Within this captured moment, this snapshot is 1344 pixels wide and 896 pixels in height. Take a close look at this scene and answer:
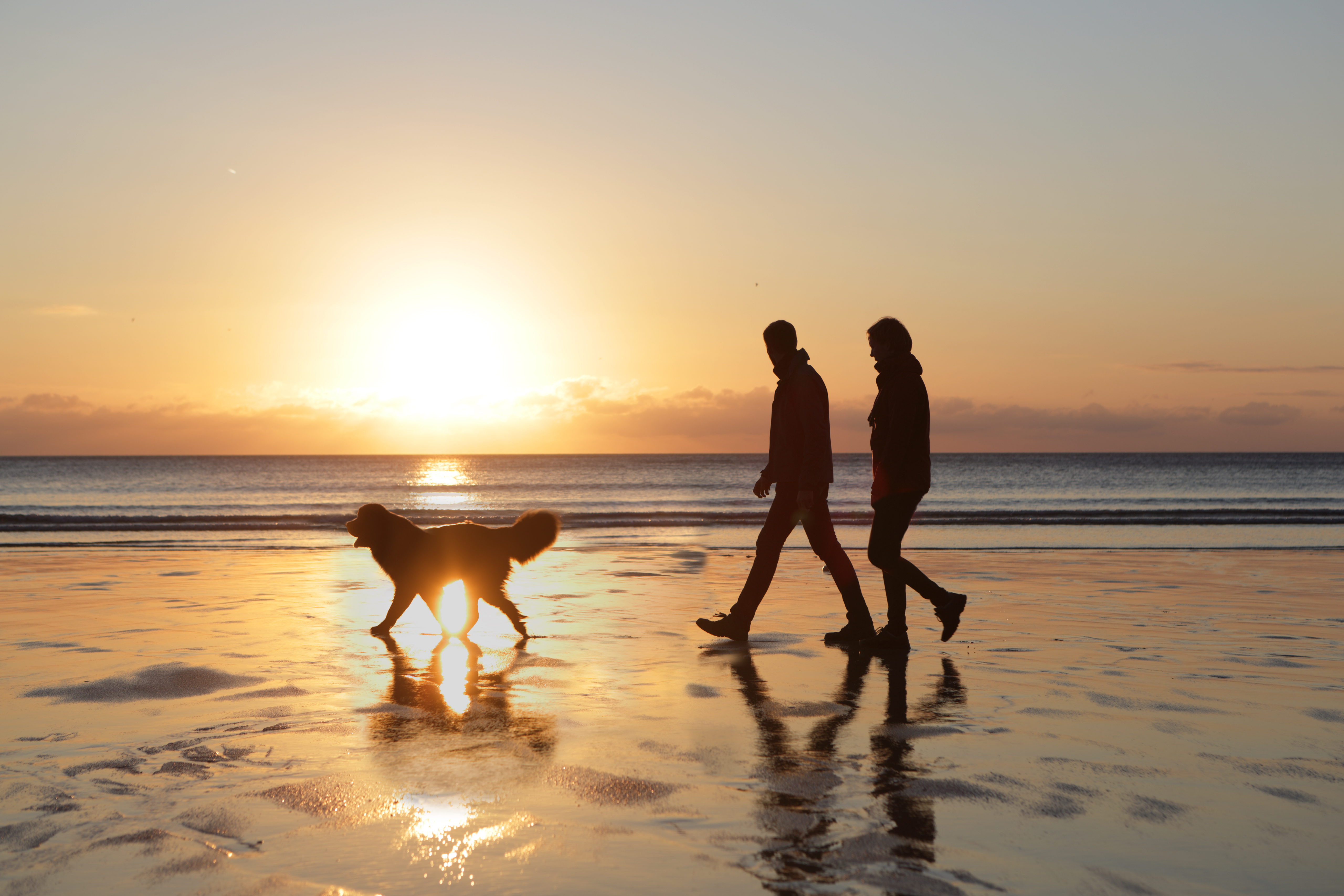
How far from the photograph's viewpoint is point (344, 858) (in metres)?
2.56

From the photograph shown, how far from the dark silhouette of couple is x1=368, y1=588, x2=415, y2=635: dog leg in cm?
214

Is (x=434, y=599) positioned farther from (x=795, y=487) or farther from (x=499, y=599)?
(x=795, y=487)

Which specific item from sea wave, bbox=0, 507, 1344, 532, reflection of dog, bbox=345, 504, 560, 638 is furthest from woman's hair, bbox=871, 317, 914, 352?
sea wave, bbox=0, 507, 1344, 532

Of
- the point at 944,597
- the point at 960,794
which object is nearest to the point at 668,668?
Result: the point at 944,597

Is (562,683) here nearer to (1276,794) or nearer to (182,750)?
(182,750)

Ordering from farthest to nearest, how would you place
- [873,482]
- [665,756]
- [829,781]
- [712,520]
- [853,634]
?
[712,520]
[853,634]
[873,482]
[665,756]
[829,781]

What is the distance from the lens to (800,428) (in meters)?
6.09

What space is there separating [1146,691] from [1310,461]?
12962 cm

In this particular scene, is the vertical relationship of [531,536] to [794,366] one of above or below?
below

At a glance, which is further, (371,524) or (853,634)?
(371,524)

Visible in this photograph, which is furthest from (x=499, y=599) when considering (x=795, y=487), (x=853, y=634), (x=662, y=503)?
(x=662, y=503)

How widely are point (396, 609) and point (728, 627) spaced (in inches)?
95.5

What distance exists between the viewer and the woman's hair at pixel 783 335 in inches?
248

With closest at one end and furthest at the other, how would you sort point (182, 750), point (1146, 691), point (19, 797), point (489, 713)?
point (19, 797) < point (182, 750) < point (489, 713) < point (1146, 691)
